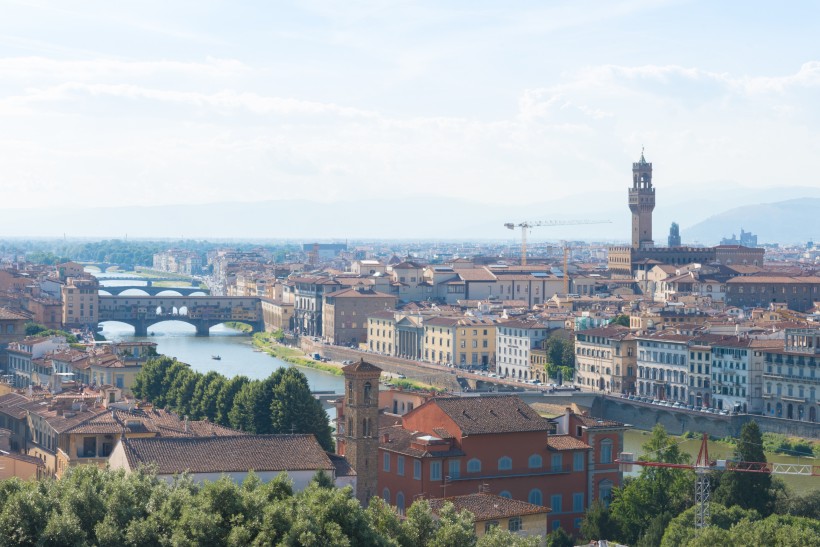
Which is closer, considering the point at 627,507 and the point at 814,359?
the point at 627,507

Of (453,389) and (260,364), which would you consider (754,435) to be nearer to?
(453,389)

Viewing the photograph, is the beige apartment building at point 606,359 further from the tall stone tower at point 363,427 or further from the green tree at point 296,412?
the tall stone tower at point 363,427

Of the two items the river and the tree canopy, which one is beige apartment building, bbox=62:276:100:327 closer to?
the river

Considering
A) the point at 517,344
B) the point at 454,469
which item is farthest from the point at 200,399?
the point at 517,344

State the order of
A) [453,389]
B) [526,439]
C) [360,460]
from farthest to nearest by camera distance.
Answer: [453,389] < [526,439] < [360,460]

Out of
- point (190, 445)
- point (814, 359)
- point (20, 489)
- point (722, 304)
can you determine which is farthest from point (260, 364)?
point (20, 489)

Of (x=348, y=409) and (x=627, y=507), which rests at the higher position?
(x=348, y=409)
